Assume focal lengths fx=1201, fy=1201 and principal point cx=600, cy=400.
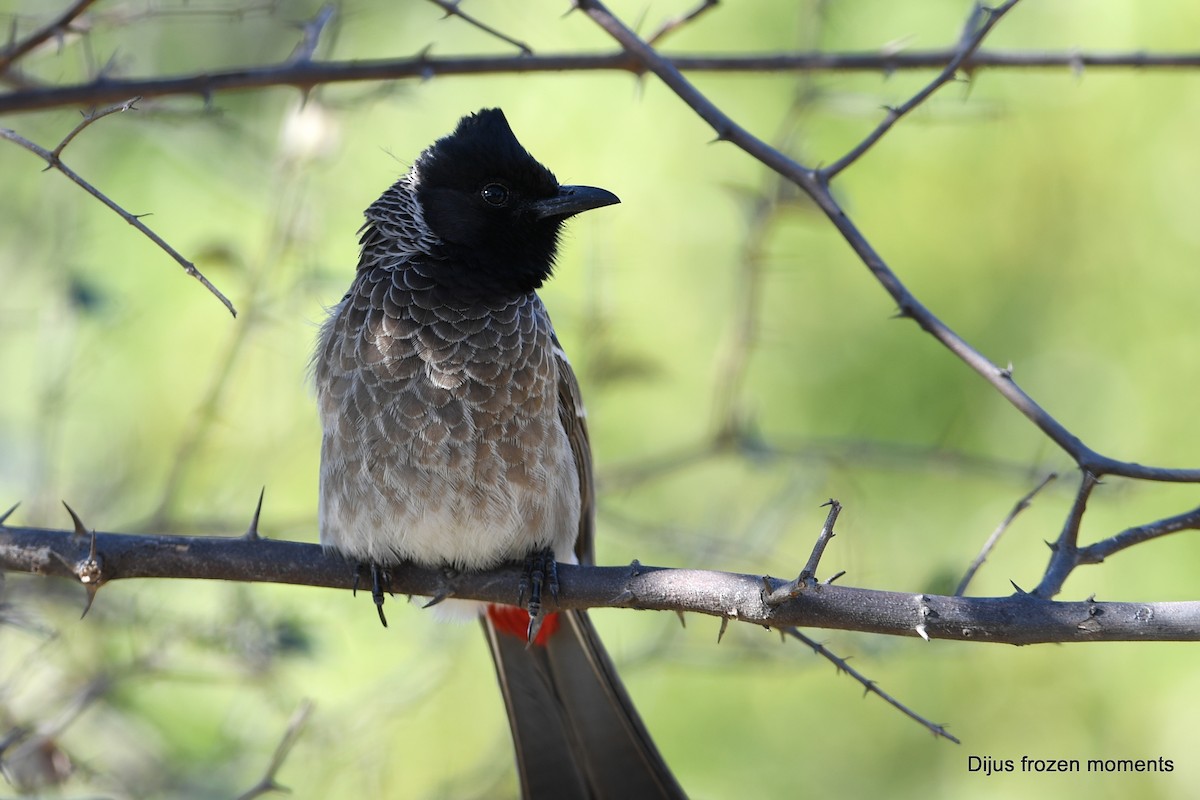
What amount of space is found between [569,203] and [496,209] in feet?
0.64

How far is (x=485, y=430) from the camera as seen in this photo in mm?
2887

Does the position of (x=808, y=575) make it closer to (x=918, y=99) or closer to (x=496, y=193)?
(x=918, y=99)

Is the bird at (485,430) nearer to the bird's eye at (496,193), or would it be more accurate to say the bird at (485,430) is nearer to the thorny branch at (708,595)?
the bird's eye at (496,193)

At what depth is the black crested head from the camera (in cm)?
309

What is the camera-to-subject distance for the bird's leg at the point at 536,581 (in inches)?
103

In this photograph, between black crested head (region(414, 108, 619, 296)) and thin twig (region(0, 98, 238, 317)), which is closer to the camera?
thin twig (region(0, 98, 238, 317))

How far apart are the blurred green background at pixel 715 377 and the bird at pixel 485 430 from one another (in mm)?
528

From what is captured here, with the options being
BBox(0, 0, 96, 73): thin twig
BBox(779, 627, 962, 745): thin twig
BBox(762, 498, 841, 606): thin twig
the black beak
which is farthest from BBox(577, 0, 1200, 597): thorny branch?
BBox(0, 0, 96, 73): thin twig

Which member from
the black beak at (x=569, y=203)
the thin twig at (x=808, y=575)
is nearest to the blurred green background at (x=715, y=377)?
the black beak at (x=569, y=203)

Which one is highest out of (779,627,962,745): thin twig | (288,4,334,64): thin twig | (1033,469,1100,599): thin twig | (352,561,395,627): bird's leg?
(288,4,334,64): thin twig

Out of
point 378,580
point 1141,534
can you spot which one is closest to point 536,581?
point 378,580

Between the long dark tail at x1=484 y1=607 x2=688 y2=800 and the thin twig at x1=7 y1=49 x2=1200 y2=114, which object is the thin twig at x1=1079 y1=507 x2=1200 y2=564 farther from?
the long dark tail at x1=484 y1=607 x2=688 y2=800

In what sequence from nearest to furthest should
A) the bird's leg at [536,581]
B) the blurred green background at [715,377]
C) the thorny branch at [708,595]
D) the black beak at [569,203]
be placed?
the thorny branch at [708,595] → the bird's leg at [536,581] → the black beak at [569,203] → the blurred green background at [715,377]

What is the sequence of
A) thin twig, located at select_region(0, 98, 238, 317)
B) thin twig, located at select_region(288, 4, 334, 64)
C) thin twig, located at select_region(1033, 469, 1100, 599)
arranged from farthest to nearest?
thin twig, located at select_region(288, 4, 334, 64)
thin twig, located at select_region(1033, 469, 1100, 599)
thin twig, located at select_region(0, 98, 238, 317)
